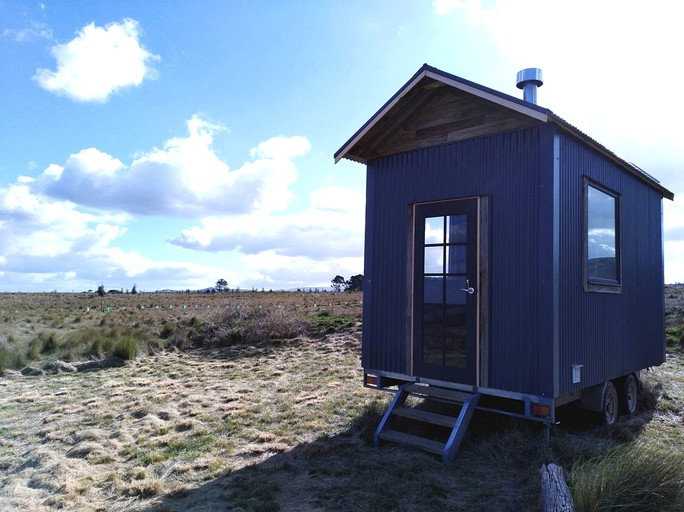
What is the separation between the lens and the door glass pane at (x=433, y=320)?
6.09 meters

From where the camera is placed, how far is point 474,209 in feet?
19.4

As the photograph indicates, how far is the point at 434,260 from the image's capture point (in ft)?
20.3

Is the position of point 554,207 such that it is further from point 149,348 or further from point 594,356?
point 149,348

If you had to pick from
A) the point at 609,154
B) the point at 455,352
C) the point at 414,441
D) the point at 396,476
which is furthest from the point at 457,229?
the point at 396,476

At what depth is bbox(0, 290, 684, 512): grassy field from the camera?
4.26 metres

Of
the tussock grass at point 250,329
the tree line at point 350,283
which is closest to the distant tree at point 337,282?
the tree line at point 350,283

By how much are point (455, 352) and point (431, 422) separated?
2.72 ft

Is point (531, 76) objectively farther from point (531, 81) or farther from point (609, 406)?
point (609, 406)

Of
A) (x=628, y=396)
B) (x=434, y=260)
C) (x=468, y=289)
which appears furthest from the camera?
(x=628, y=396)

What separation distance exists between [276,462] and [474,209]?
3458mm

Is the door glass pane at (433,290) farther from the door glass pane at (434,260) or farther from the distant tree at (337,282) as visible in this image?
the distant tree at (337,282)

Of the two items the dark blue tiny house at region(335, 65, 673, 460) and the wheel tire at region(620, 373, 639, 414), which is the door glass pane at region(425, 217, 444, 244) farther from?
the wheel tire at region(620, 373, 639, 414)

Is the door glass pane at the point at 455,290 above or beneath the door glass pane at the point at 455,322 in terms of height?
above

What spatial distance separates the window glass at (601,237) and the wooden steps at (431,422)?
212cm
